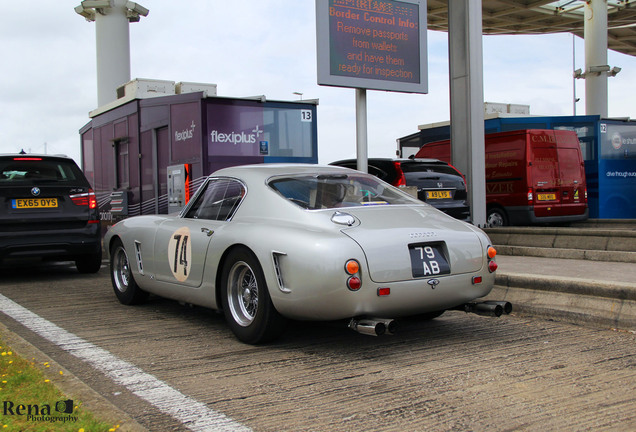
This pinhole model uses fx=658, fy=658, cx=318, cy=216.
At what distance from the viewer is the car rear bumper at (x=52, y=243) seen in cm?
838

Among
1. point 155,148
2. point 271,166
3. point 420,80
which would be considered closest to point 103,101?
point 155,148

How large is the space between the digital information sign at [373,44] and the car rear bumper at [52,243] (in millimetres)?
3872

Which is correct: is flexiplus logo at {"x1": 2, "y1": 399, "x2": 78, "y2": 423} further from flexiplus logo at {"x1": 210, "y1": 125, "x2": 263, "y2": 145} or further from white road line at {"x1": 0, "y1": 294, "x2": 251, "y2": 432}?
flexiplus logo at {"x1": 210, "y1": 125, "x2": 263, "y2": 145}

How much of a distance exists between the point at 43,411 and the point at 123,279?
3773mm

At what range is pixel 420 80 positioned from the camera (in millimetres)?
10617

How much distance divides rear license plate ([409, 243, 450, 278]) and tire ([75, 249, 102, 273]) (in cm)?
612

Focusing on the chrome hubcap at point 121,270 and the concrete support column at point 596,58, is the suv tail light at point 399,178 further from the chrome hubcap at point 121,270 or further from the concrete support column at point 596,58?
the concrete support column at point 596,58

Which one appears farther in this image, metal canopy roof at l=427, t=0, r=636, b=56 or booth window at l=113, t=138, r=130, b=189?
metal canopy roof at l=427, t=0, r=636, b=56

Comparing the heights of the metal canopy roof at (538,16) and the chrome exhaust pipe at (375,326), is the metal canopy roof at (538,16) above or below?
above

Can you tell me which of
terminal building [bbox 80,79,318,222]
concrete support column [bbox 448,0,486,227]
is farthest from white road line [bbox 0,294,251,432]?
concrete support column [bbox 448,0,486,227]

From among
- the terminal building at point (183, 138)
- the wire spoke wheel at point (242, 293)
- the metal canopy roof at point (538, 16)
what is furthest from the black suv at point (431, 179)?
the metal canopy roof at point (538, 16)

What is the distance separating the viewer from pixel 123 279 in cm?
681

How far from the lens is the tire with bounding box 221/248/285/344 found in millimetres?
4555

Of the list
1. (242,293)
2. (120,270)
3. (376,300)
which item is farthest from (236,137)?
(376,300)
